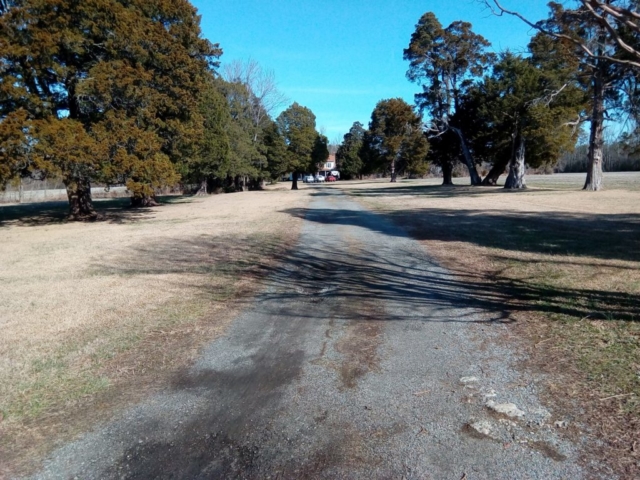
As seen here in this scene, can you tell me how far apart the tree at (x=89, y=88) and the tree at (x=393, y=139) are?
1627 inches

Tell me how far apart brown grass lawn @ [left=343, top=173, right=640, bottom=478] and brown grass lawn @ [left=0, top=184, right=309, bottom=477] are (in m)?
3.49

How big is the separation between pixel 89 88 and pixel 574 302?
1911 centimetres

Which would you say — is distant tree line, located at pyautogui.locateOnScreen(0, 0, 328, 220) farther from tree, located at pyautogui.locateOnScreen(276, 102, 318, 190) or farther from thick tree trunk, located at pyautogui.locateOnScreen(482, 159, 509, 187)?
tree, located at pyautogui.locateOnScreen(276, 102, 318, 190)

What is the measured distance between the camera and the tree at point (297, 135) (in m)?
58.4

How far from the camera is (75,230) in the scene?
17.5 m

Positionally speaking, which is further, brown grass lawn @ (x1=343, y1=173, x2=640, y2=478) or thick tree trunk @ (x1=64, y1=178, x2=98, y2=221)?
thick tree trunk @ (x1=64, y1=178, x2=98, y2=221)

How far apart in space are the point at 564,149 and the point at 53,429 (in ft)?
127

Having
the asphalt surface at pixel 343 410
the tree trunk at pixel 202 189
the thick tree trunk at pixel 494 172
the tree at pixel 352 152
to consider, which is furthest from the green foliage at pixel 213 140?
the tree at pixel 352 152

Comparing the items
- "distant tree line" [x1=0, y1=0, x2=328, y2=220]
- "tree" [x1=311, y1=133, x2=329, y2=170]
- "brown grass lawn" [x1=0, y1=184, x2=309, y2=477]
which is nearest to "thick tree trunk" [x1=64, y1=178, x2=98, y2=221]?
"distant tree line" [x1=0, y1=0, x2=328, y2=220]

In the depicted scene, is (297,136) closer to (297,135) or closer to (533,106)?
(297,135)

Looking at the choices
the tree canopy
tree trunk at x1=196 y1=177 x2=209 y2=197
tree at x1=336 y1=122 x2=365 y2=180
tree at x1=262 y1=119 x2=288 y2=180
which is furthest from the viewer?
tree at x1=336 y1=122 x2=365 y2=180

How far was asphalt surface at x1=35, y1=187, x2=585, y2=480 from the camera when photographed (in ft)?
9.04

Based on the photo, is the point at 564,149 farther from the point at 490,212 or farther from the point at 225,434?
the point at 225,434

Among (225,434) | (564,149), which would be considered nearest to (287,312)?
(225,434)
